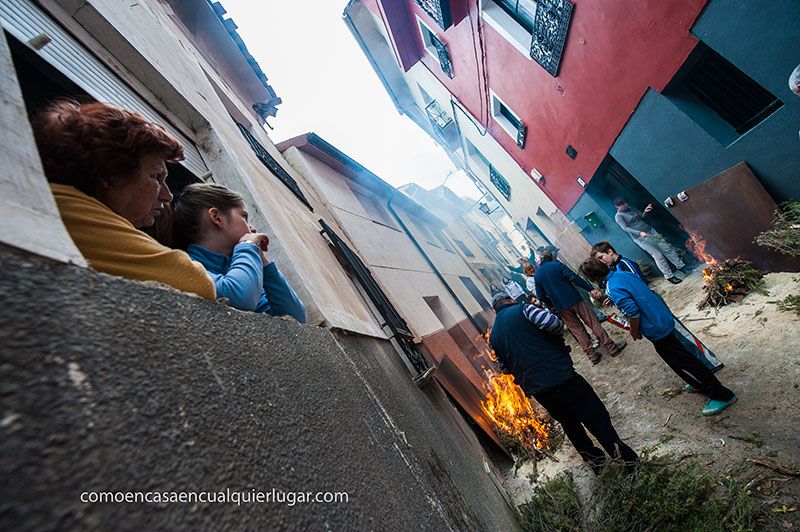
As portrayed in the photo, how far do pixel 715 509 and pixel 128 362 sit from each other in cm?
324

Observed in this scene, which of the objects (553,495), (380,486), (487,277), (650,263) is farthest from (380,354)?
(487,277)

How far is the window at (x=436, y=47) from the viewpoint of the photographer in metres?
9.35

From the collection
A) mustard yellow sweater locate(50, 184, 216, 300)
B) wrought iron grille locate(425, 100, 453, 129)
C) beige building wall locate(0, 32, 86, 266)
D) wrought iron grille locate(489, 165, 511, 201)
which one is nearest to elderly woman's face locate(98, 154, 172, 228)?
mustard yellow sweater locate(50, 184, 216, 300)

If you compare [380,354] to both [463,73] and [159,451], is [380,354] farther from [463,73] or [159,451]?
[463,73]

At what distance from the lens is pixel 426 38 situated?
10.0 metres

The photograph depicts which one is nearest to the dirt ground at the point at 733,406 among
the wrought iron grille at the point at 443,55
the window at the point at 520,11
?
the window at the point at 520,11

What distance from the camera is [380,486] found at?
4.27 feet

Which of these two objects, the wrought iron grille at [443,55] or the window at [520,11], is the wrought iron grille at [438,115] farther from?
the window at [520,11]

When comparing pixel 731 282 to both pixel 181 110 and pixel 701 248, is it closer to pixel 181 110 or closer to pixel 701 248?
pixel 701 248

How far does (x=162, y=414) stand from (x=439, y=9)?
8169 millimetres

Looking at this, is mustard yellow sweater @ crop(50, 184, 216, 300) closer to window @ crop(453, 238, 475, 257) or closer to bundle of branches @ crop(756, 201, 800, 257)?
bundle of branches @ crop(756, 201, 800, 257)

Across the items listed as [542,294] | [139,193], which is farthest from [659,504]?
[542,294]

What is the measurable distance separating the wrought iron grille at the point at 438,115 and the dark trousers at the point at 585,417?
13.1 metres

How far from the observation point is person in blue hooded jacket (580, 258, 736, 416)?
3.19m
